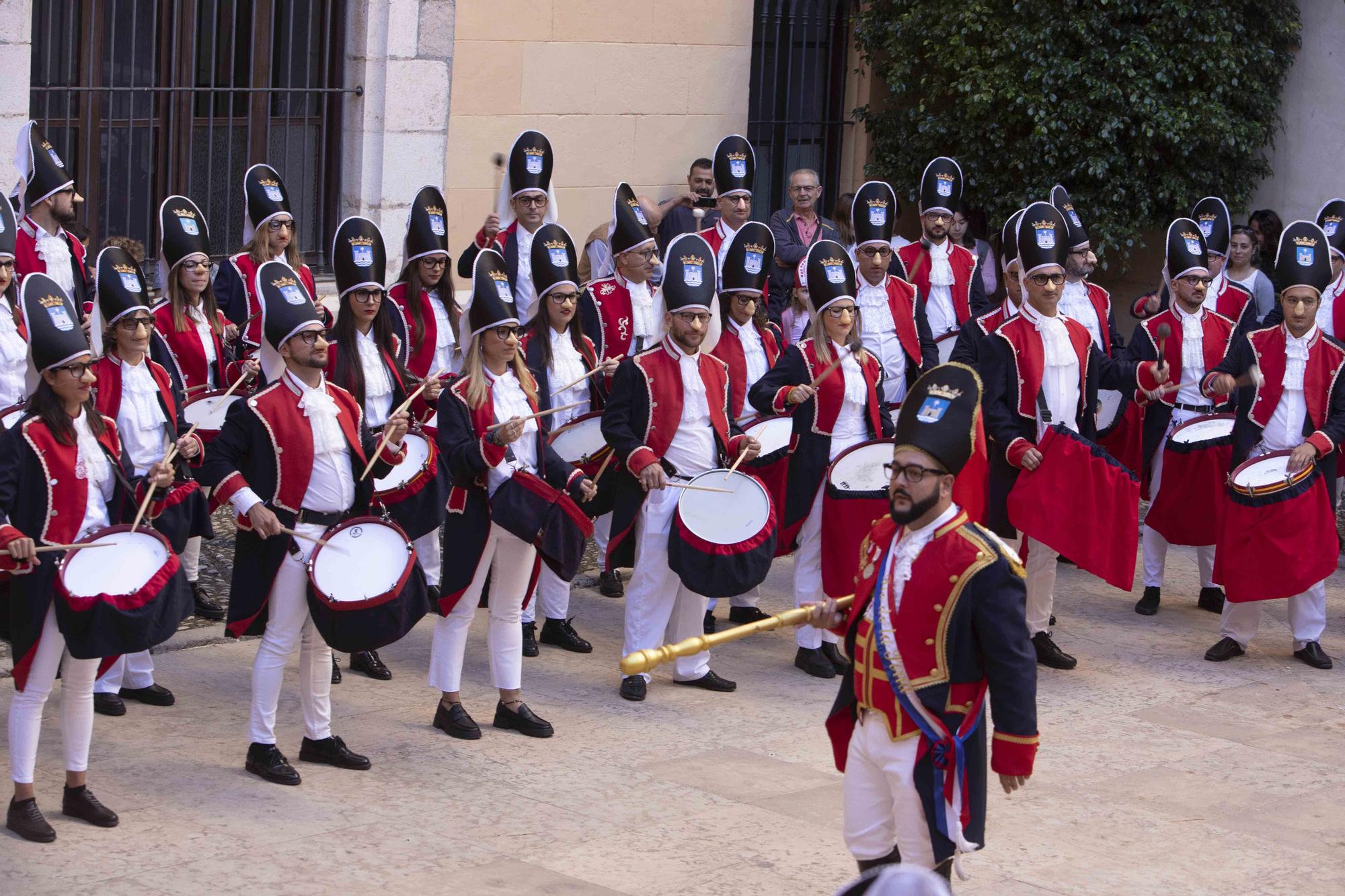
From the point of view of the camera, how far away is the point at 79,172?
11.8 m

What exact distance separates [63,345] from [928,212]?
6.77 m

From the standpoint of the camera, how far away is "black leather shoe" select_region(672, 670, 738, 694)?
27.6 feet

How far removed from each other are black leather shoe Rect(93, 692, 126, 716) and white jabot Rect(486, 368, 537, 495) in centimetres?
173

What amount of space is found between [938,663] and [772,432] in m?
3.76

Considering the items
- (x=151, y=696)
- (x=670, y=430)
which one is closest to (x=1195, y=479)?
(x=670, y=430)

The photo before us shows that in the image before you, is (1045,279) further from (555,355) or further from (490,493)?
(490,493)

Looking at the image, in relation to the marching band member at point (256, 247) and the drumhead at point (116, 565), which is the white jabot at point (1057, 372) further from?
the drumhead at point (116, 565)

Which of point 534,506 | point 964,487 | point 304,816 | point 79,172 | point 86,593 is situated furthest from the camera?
point 79,172

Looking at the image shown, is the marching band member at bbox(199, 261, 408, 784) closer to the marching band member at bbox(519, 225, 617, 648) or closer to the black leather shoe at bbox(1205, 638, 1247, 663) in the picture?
the marching band member at bbox(519, 225, 617, 648)

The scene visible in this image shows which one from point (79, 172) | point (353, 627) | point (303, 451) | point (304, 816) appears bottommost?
point (304, 816)

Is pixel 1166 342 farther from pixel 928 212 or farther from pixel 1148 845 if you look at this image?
pixel 1148 845

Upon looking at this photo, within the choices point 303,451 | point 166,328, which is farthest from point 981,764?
point 166,328

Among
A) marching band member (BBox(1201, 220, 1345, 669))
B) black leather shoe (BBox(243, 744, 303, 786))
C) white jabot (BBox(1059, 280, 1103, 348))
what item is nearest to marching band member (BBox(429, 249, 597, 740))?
black leather shoe (BBox(243, 744, 303, 786))

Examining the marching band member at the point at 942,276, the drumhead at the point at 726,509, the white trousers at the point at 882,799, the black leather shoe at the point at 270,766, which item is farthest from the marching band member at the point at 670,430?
the marching band member at the point at 942,276
